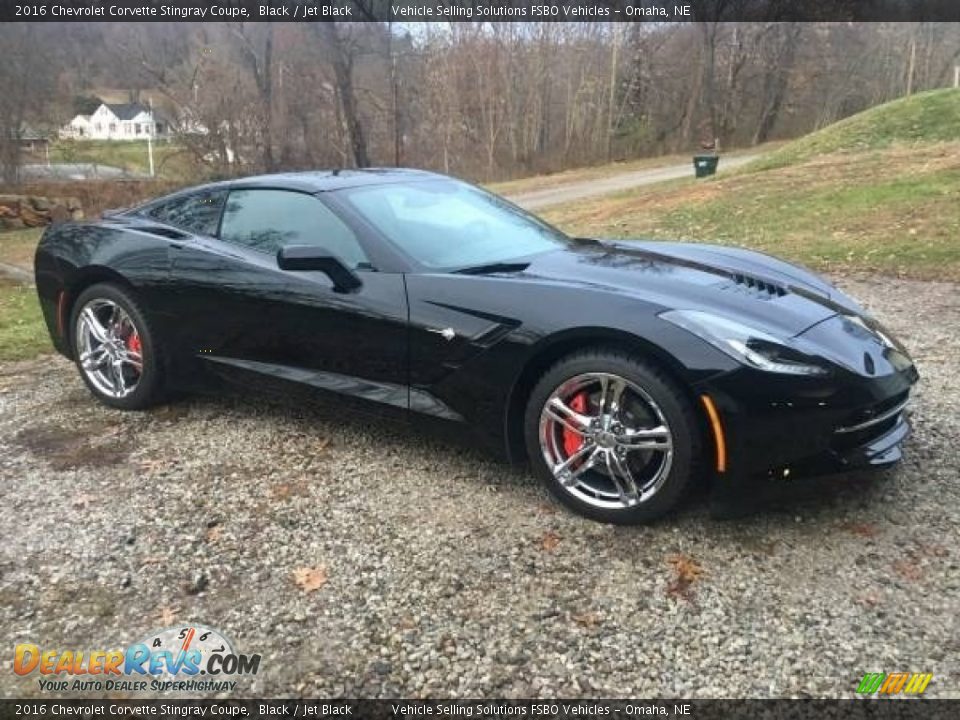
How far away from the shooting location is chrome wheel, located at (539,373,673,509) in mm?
2816

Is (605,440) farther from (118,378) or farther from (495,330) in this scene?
(118,378)

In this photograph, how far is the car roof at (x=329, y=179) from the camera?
12.7 ft

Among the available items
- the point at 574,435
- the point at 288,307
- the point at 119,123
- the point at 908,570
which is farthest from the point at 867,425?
the point at 119,123

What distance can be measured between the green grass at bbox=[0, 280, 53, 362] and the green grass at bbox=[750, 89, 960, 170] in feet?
45.2

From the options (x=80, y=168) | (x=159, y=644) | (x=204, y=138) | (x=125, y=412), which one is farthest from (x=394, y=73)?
(x=159, y=644)

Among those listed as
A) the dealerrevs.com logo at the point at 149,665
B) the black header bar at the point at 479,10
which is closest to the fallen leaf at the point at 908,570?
the dealerrevs.com logo at the point at 149,665

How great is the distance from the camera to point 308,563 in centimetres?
279

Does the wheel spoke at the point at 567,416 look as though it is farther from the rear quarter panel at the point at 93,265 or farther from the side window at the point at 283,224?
the rear quarter panel at the point at 93,265

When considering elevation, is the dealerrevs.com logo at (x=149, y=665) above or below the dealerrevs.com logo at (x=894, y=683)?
below

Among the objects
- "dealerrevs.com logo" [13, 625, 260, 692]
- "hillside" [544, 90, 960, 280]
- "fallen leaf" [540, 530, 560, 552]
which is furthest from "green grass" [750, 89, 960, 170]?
"dealerrevs.com logo" [13, 625, 260, 692]

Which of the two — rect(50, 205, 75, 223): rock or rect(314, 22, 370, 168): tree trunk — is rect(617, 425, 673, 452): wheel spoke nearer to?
rect(50, 205, 75, 223): rock

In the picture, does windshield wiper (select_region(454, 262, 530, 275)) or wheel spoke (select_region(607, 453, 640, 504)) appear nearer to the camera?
wheel spoke (select_region(607, 453, 640, 504))

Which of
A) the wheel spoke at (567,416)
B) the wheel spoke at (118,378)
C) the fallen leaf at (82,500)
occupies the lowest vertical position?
the fallen leaf at (82,500)

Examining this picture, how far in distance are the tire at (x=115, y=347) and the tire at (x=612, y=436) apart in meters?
2.30
